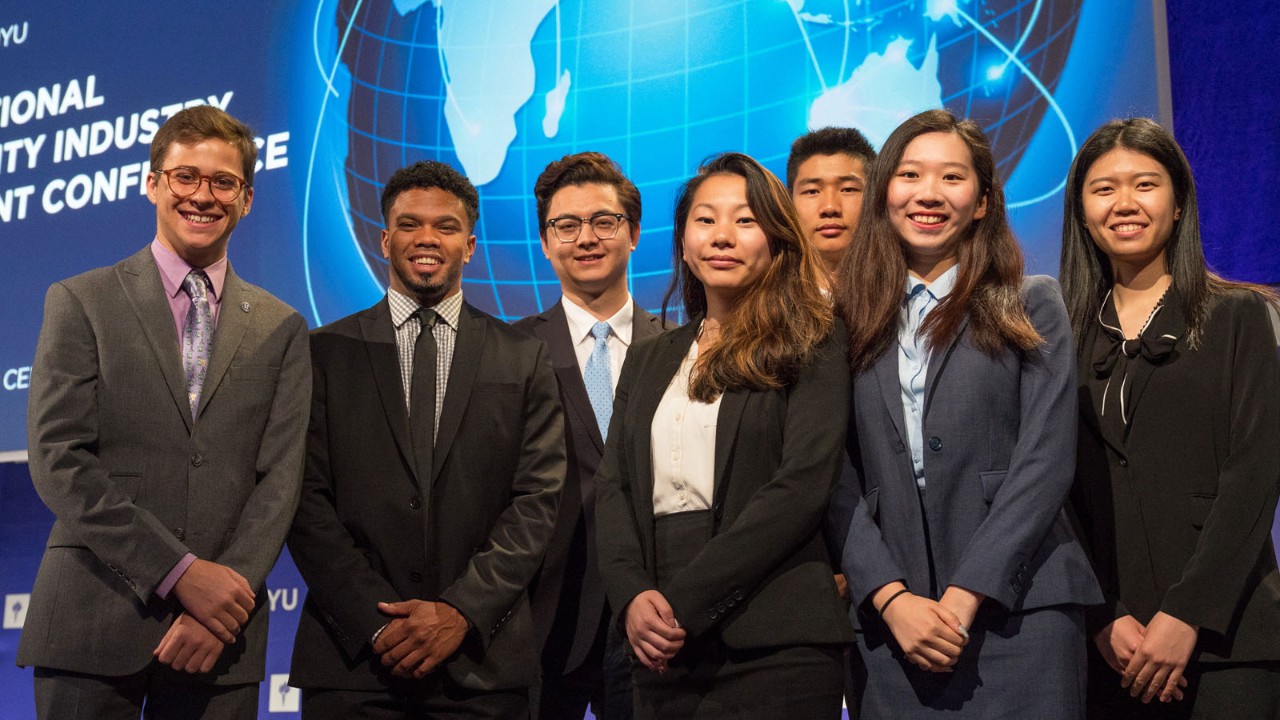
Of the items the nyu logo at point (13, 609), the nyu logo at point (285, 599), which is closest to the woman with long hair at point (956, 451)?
the nyu logo at point (285, 599)

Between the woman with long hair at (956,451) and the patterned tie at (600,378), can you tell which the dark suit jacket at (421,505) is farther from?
the woman with long hair at (956,451)

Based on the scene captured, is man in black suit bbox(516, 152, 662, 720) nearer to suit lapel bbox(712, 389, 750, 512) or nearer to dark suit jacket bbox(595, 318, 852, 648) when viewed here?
dark suit jacket bbox(595, 318, 852, 648)

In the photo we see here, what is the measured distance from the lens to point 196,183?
2947 mm

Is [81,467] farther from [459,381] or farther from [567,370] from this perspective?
[567,370]

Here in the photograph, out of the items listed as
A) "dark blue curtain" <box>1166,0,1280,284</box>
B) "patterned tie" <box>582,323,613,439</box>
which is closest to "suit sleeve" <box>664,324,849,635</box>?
"patterned tie" <box>582,323,613,439</box>

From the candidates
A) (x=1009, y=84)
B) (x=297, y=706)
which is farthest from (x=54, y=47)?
(x=1009, y=84)

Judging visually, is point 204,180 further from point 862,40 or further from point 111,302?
point 862,40

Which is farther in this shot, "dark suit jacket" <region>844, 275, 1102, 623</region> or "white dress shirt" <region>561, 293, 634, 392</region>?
"white dress shirt" <region>561, 293, 634, 392</region>

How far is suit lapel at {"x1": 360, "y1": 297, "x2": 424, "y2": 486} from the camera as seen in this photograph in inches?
113

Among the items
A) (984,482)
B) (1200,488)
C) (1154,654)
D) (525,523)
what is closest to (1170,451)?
(1200,488)

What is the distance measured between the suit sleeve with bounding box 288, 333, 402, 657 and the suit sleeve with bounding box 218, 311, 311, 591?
65 mm

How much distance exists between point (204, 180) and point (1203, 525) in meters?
2.52

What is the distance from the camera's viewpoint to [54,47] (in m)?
6.00

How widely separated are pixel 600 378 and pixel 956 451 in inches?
51.9
